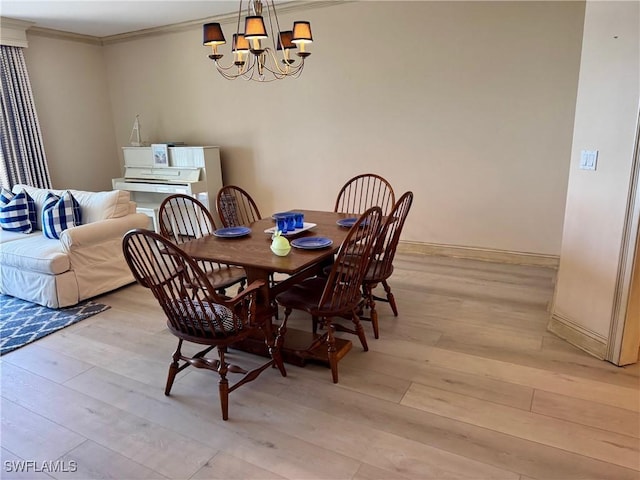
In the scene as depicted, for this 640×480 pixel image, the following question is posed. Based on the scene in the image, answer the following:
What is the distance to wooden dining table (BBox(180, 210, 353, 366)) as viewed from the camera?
2242 millimetres

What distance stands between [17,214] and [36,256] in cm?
104

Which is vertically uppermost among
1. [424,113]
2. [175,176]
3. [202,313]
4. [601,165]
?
[424,113]

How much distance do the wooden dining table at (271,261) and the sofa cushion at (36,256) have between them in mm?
1474

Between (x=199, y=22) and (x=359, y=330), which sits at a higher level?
(x=199, y=22)

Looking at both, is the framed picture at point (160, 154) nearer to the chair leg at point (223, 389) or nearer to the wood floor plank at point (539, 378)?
the chair leg at point (223, 389)

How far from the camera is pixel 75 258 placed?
355 cm

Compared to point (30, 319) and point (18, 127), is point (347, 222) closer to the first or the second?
point (30, 319)

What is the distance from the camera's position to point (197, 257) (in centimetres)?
235

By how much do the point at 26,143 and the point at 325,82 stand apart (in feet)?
12.3

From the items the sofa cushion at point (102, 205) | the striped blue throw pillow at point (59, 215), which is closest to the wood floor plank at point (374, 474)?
the sofa cushion at point (102, 205)

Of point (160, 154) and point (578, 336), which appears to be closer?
point (578, 336)

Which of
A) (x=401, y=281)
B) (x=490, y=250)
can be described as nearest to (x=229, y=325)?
(x=401, y=281)

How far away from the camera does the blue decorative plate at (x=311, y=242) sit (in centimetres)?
242
